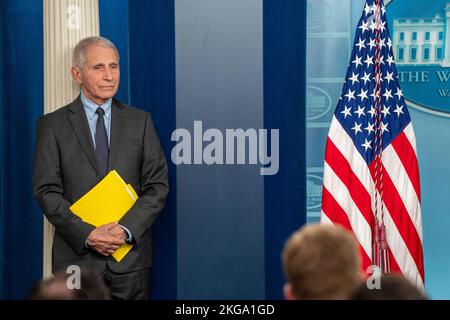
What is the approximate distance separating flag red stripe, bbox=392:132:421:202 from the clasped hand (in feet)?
5.09

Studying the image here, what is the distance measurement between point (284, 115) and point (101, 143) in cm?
107

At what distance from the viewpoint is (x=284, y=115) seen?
14.8ft

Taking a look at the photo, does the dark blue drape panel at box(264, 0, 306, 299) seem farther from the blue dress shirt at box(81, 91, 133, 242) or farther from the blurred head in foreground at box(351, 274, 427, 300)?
the blurred head in foreground at box(351, 274, 427, 300)

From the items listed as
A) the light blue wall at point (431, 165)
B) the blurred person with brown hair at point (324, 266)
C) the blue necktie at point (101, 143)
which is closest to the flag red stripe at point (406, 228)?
the light blue wall at point (431, 165)

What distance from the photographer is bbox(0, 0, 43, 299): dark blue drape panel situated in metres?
4.47

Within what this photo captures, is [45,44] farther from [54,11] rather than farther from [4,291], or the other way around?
[4,291]

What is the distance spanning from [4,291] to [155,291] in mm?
874

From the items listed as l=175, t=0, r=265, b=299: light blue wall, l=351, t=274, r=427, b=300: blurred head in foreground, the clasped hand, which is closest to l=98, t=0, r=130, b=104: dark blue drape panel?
l=175, t=0, r=265, b=299: light blue wall

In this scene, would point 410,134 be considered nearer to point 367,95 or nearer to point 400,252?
point 367,95

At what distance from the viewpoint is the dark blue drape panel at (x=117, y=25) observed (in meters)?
4.46

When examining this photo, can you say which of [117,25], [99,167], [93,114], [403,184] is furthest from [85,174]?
[403,184]

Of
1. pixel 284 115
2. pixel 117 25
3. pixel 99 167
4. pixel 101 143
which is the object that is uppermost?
pixel 117 25

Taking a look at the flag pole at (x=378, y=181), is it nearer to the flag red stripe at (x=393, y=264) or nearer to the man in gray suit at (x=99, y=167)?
the flag red stripe at (x=393, y=264)

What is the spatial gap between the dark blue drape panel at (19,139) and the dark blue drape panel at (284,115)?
4.28 ft
